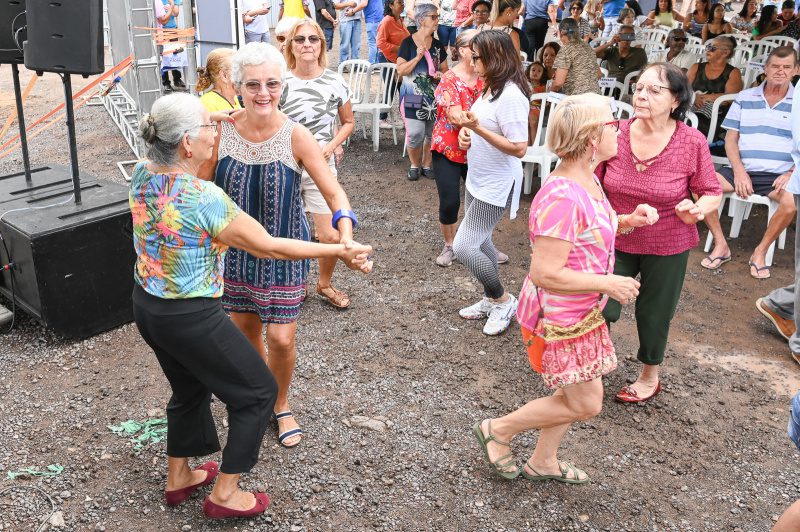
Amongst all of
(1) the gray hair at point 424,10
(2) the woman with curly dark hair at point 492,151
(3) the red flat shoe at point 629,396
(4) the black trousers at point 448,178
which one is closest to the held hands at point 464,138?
(2) the woman with curly dark hair at point 492,151

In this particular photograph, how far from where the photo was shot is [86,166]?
7504mm

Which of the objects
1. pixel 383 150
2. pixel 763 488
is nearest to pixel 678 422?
pixel 763 488

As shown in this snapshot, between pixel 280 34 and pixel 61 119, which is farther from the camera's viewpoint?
pixel 61 119

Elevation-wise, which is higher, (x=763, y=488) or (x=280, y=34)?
(x=280, y=34)

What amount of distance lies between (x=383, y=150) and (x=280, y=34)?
3.55 meters

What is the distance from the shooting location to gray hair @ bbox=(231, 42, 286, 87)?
2.71m

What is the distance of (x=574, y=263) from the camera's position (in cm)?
258

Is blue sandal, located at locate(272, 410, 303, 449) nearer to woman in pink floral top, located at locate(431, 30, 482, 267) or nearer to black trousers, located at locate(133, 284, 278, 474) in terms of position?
black trousers, located at locate(133, 284, 278, 474)

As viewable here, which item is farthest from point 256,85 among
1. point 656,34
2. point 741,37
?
point 741,37

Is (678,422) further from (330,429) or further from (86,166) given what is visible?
(86,166)

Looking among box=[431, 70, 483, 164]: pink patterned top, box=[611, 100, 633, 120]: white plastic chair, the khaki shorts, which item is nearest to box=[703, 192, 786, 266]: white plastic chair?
box=[611, 100, 633, 120]: white plastic chair

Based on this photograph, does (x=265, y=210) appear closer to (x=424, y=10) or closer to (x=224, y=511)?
(x=224, y=511)

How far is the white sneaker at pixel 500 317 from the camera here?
171 inches

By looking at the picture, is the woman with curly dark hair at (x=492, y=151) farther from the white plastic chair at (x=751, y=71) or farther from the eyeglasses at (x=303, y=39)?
the white plastic chair at (x=751, y=71)
